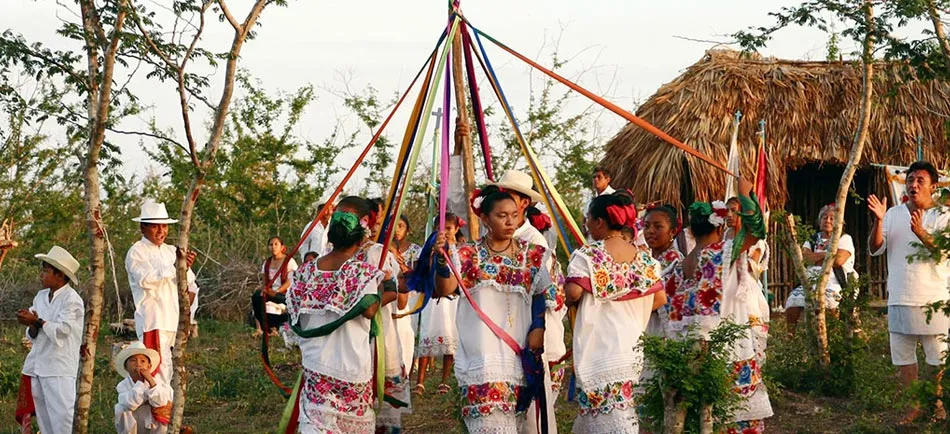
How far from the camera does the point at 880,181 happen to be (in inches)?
579

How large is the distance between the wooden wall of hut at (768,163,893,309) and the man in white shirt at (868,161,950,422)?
7.13 m

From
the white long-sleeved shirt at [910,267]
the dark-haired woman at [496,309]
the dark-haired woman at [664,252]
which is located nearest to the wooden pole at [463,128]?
the dark-haired woman at [496,309]

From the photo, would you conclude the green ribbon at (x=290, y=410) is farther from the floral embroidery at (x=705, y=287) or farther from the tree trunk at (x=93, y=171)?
the floral embroidery at (x=705, y=287)

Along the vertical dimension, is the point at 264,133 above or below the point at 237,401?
above

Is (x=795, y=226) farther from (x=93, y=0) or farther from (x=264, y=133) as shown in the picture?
(x=264, y=133)

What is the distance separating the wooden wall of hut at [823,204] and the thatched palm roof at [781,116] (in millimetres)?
995

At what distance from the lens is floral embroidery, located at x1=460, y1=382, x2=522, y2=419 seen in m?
5.91

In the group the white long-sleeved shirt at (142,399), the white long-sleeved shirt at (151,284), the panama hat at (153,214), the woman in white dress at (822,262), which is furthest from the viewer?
the woman in white dress at (822,262)

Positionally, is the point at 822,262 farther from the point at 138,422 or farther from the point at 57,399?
the point at 57,399

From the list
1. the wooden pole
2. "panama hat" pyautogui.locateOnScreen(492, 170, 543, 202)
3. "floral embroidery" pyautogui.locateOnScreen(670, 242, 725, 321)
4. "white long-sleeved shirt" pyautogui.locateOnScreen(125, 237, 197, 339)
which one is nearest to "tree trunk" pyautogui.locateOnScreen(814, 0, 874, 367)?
"floral embroidery" pyautogui.locateOnScreen(670, 242, 725, 321)

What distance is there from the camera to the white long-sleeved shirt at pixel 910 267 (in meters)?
7.89

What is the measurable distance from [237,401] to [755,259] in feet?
13.7

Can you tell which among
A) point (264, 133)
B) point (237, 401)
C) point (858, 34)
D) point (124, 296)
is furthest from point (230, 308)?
point (858, 34)

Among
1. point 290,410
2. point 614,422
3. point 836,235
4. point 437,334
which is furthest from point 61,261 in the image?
point 836,235
